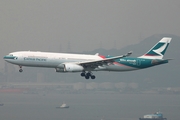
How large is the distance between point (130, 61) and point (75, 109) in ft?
405

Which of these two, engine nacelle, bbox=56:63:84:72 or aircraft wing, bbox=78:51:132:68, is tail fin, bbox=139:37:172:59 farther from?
engine nacelle, bbox=56:63:84:72

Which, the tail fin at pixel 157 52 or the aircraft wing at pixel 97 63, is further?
the tail fin at pixel 157 52

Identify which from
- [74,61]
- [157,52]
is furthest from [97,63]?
[157,52]

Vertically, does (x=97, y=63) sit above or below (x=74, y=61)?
below

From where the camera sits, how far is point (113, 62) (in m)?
66.0

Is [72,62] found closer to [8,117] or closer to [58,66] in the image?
[58,66]

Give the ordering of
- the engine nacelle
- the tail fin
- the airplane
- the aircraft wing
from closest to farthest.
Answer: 1. the airplane
2. the engine nacelle
3. the aircraft wing
4. the tail fin

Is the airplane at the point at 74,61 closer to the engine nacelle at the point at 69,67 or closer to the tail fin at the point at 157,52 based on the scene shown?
the engine nacelle at the point at 69,67

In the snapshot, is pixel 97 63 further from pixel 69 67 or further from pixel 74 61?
pixel 69 67

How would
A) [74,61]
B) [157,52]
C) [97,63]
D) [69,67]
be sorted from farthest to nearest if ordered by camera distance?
[157,52] < [97,63] < [74,61] < [69,67]

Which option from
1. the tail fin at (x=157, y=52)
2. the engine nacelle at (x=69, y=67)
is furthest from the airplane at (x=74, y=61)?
the tail fin at (x=157, y=52)

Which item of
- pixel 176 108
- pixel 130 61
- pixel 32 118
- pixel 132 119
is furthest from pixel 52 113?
pixel 130 61

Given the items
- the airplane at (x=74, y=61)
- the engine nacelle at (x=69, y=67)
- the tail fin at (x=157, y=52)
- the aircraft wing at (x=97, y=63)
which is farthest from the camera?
the tail fin at (x=157, y=52)

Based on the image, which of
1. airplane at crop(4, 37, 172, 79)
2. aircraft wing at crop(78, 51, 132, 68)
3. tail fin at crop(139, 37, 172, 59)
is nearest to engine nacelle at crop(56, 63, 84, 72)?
airplane at crop(4, 37, 172, 79)
